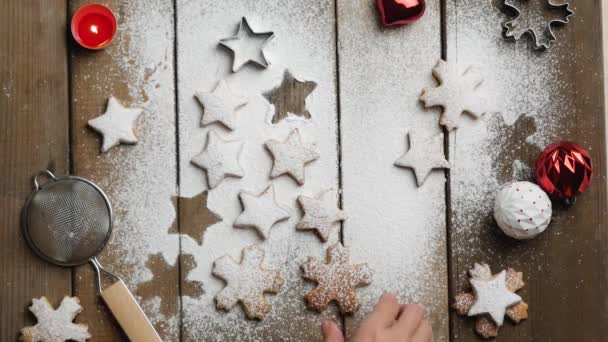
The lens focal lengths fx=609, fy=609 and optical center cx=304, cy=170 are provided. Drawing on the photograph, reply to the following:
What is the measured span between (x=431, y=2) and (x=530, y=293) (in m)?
0.54

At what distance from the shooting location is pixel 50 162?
1013 mm

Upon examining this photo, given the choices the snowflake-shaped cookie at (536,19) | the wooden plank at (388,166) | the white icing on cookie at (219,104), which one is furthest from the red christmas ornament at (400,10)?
the white icing on cookie at (219,104)

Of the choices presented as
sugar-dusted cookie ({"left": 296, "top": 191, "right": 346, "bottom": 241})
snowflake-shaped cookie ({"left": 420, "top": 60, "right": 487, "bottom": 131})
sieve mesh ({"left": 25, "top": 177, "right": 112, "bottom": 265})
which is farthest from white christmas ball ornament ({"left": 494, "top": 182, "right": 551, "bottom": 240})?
sieve mesh ({"left": 25, "top": 177, "right": 112, "bottom": 265})

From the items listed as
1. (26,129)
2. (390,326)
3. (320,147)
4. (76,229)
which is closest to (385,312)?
(390,326)

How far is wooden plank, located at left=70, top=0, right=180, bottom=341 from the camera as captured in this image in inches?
40.3

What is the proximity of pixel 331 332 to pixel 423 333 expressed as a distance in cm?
15

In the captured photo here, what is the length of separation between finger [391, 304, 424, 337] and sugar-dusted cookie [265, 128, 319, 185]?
0.28 meters

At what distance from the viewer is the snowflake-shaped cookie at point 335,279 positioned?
3.38ft

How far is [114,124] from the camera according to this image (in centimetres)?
101

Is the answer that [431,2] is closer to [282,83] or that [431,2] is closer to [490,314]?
[282,83]

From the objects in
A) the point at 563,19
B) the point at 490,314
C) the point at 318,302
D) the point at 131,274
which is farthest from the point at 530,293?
the point at 131,274

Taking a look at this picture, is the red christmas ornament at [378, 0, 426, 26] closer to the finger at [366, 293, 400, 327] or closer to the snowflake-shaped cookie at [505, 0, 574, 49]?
the snowflake-shaped cookie at [505, 0, 574, 49]

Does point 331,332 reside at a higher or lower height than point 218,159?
lower

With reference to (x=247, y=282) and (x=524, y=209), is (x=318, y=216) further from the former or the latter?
(x=524, y=209)
